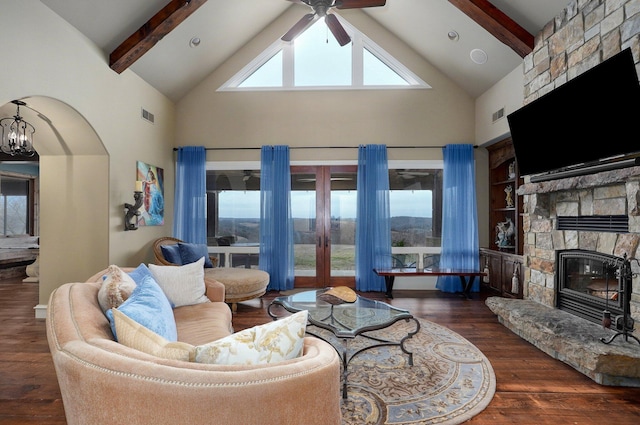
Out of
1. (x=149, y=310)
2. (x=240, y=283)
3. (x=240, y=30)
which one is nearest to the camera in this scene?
(x=149, y=310)

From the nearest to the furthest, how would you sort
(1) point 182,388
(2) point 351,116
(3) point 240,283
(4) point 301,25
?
(1) point 182,388, (4) point 301,25, (3) point 240,283, (2) point 351,116

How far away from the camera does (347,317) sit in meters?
3.01

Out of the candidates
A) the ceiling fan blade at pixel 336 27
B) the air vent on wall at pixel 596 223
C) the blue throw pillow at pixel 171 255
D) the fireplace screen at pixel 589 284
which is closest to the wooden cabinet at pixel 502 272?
the fireplace screen at pixel 589 284

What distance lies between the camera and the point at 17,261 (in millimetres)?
7113

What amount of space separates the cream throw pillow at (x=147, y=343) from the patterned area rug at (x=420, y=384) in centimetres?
127

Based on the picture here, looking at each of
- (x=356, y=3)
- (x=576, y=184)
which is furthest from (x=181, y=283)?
(x=576, y=184)

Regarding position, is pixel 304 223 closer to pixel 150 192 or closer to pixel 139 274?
pixel 150 192

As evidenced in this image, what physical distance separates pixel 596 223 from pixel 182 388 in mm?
3682

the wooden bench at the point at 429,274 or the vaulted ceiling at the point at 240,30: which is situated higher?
the vaulted ceiling at the point at 240,30

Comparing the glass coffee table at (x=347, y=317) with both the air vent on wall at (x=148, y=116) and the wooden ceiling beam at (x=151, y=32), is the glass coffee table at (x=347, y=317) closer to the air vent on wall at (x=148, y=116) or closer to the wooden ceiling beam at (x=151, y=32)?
the wooden ceiling beam at (x=151, y=32)

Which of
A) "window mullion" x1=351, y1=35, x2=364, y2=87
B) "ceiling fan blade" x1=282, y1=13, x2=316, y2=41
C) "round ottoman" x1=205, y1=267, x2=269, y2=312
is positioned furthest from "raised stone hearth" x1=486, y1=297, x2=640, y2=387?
"window mullion" x1=351, y1=35, x2=364, y2=87

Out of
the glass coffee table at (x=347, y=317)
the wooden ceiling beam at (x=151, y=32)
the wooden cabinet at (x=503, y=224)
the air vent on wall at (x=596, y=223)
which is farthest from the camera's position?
the wooden cabinet at (x=503, y=224)

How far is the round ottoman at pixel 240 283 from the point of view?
4.39 meters

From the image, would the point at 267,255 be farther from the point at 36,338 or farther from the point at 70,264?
the point at 36,338
